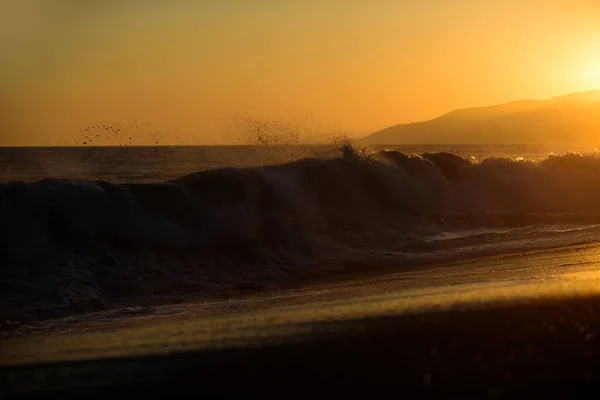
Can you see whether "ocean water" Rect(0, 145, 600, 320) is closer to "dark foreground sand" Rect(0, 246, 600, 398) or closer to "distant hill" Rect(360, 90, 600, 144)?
"dark foreground sand" Rect(0, 246, 600, 398)

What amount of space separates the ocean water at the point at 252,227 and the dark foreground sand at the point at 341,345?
1976mm

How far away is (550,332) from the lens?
566 cm

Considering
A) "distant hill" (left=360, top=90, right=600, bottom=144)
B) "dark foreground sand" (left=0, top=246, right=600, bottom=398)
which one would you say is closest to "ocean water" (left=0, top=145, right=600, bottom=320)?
"dark foreground sand" (left=0, top=246, right=600, bottom=398)

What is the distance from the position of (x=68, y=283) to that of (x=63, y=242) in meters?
1.73

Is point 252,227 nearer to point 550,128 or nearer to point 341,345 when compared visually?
point 341,345

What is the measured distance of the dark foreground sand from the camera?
4.65m

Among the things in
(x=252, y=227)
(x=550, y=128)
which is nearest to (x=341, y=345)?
(x=252, y=227)

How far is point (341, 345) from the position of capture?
555 centimetres

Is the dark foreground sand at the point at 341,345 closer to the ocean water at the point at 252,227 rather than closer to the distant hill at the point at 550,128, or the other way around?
the ocean water at the point at 252,227

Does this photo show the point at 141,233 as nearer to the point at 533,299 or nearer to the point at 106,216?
the point at 106,216

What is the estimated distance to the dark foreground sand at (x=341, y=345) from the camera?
465 cm

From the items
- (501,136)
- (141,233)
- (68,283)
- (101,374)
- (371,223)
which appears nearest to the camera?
(101,374)

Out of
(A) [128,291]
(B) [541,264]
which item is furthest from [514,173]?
(A) [128,291]

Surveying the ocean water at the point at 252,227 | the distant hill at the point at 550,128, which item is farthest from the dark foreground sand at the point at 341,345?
the distant hill at the point at 550,128
